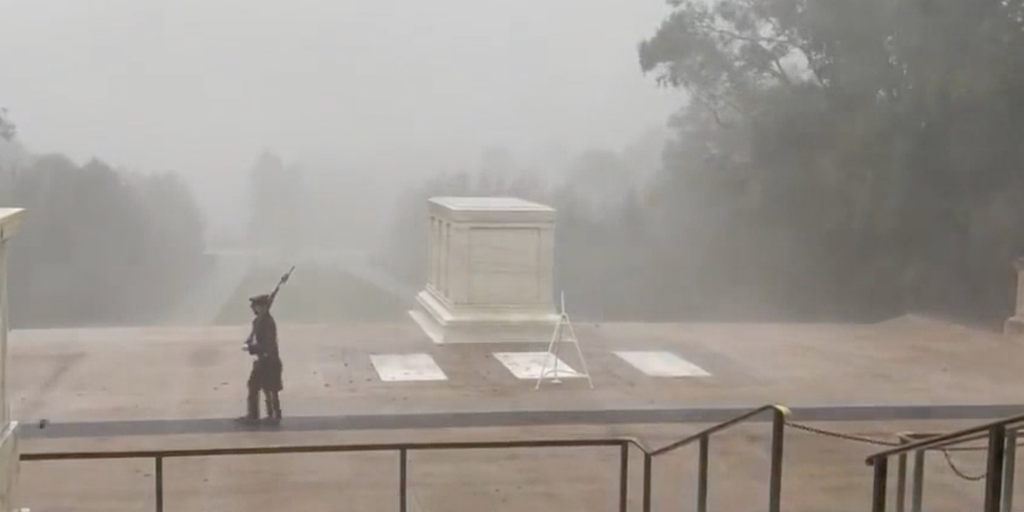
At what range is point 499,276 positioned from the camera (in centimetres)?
1349

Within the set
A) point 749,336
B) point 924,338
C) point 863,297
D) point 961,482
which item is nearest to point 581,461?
point 961,482

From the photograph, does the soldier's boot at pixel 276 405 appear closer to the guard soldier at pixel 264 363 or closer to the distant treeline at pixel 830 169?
the guard soldier at pixel 264 363

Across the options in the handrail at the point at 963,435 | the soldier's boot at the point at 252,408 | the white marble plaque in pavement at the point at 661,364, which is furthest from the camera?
the white marble plaque in pavement at the point at 661,364

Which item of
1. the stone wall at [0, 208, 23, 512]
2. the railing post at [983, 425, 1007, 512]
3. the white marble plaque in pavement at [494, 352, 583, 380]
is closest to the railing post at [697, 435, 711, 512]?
the railing post at [983, 425, 1007, 512]

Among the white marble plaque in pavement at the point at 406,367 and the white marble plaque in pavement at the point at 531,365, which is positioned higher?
the white marble plaque in pavement at the point at 531,365

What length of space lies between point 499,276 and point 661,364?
215cm

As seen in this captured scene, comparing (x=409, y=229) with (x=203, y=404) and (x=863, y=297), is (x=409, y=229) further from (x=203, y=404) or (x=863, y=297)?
(x=203, y=404)

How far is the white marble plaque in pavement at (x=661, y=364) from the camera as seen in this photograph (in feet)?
38.7

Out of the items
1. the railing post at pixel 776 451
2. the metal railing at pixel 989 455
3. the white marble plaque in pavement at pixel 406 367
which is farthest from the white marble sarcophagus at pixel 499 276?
the railing post at pixel 776 451

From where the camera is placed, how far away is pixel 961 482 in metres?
7.92

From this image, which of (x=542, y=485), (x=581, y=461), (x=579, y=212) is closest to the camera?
(x=542, y=485)

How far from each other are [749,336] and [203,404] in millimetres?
6818

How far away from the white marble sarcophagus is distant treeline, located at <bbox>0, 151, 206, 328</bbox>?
1491cm

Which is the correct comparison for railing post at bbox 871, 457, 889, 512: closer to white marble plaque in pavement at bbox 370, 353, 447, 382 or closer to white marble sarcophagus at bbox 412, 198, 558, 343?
white marble plaque in pavement at bbox 370, 353, 447, 382
